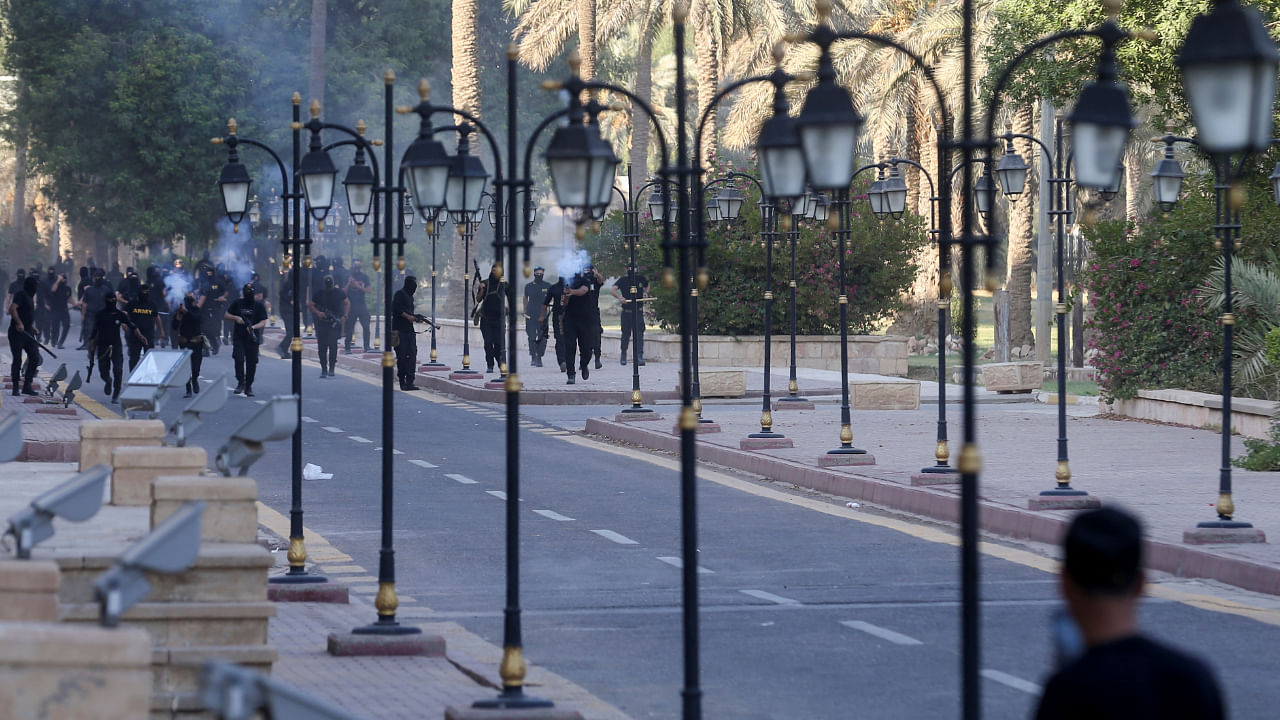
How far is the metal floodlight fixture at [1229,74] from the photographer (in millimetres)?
5363

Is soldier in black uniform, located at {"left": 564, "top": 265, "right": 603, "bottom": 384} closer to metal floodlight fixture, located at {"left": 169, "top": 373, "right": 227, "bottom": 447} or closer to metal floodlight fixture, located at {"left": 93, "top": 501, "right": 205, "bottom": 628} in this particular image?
metal floodlight fixture, located at {"left": 169, "top": 373, "right": 227, "bottom": 447}

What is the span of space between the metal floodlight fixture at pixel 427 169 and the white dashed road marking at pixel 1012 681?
392 cm

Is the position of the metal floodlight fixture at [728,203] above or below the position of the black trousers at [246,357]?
above

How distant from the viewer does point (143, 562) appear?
5.99 meters

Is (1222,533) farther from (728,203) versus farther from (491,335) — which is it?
(491,335)

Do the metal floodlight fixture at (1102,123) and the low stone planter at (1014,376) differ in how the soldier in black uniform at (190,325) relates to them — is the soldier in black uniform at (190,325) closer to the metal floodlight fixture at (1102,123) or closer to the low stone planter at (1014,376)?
the low stone planter at (1014,376)

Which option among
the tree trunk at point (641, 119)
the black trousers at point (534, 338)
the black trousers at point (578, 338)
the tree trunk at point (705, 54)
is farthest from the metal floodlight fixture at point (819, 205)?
the tree trunk at point (641, 119)

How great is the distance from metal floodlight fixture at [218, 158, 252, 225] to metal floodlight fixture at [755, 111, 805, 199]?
Result: 7931 millimetres

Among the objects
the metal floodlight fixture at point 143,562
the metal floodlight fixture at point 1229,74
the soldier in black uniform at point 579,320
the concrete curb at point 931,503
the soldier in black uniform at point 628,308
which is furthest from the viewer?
the soldier in black uniform at point 628,308

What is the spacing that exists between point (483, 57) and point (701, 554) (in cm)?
5958

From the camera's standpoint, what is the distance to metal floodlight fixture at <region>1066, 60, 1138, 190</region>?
7.05 meters

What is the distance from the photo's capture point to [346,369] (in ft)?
130

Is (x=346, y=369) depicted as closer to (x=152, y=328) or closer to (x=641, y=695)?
(x=152, y=328)

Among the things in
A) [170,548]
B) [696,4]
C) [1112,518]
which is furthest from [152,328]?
[1112,518]
